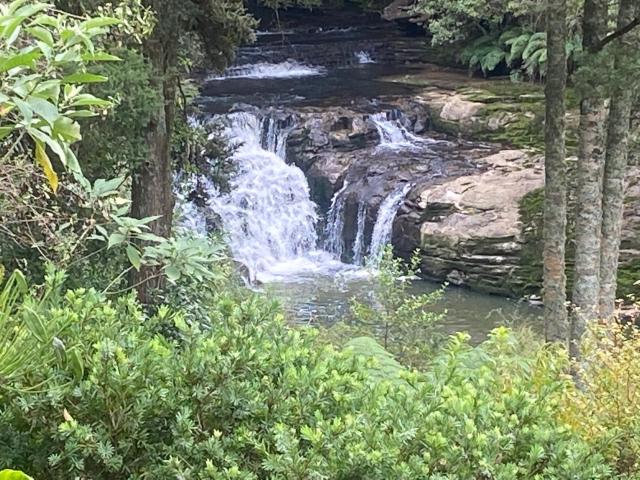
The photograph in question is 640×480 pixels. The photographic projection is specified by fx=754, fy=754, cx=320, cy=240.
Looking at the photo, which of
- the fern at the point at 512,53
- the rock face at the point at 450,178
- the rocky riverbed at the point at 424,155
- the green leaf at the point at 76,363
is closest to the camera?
the green leaf at the point at 76,363

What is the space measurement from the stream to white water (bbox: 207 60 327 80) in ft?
3.63

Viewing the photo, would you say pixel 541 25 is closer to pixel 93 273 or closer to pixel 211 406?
pixel 93 273

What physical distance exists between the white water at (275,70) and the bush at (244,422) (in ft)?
62.6

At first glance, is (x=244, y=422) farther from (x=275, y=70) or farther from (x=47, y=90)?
(x=275, y=70)

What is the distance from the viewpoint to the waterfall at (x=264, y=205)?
554 inches

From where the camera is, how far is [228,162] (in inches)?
344

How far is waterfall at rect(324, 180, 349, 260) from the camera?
14.5 m

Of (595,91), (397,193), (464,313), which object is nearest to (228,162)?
(595,91)

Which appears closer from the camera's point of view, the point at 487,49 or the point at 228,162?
the point at 228,162

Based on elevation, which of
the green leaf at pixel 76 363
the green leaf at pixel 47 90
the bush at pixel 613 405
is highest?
the green leaf at pixel 47 90

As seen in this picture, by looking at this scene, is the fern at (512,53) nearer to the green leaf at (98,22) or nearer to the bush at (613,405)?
the bush at (613,405)

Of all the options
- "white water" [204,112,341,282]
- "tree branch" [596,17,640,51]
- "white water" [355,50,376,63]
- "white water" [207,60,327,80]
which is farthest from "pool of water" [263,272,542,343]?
"white water" [355,50,376,63]

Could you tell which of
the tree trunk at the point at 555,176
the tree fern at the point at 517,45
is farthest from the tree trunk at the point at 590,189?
the tree fern at the point at 517,45

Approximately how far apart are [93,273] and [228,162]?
364 cm
